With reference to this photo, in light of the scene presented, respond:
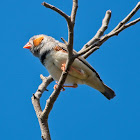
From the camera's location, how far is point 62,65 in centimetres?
579

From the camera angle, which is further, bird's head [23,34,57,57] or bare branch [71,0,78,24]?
bird's head [23,34,57,57]

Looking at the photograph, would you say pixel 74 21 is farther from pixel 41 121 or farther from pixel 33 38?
pixel 33 38

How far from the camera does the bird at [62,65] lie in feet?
19.3

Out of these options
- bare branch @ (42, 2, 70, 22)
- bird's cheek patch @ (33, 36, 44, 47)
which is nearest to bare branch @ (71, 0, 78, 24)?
bare branch @ (42, 2, 70, 22)

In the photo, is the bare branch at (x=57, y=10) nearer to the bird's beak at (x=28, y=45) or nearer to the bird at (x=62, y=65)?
the bird at (x=62, y=65)

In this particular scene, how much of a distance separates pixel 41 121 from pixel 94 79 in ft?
5.91

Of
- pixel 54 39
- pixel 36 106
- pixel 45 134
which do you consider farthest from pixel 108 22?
pixel 45 134

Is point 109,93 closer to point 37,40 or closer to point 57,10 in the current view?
point 37,40

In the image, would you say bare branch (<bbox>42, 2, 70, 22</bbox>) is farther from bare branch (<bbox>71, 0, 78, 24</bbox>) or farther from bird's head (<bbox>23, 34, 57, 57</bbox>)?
bird's head (<bbox>23, 34, 57, 57</bbox>)

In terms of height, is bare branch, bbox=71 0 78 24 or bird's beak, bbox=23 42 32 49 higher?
bird's beak, bbox=23 42 32 49

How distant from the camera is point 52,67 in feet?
19.5

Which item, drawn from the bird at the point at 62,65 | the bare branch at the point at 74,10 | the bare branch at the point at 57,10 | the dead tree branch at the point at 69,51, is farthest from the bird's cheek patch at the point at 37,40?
the bare branch at the point at 57,10

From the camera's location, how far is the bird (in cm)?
589

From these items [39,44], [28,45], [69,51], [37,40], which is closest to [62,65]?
[39,44]
